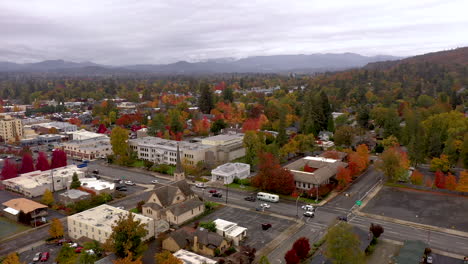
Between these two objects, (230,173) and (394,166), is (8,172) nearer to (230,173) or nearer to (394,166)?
(230,173)

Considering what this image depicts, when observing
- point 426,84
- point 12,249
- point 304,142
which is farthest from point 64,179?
point 426,84

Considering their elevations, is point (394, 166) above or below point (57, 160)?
below

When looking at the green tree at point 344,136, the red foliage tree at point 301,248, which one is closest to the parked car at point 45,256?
the red foliage tree at point 301,248

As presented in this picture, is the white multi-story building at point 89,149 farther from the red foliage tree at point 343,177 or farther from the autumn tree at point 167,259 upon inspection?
the red foliage tree at point 343,177

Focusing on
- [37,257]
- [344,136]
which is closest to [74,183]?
[37,257]

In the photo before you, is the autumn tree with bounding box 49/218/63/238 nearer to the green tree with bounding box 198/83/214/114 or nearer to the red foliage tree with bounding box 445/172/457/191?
→ the red foliage tree with bounding box 445/172/457/191

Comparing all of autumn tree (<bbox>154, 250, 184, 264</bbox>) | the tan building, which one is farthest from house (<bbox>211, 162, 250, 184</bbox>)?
the tan building

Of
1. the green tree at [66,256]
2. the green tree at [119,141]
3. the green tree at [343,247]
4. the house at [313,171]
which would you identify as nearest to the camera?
the green tree at [343,247]
